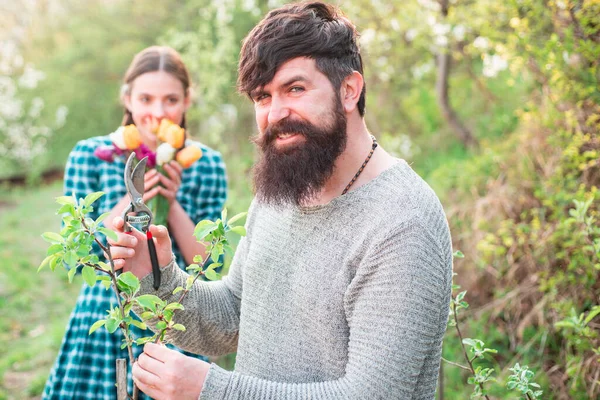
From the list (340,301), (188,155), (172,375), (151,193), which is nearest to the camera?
(172,375)

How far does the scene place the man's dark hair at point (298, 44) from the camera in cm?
164

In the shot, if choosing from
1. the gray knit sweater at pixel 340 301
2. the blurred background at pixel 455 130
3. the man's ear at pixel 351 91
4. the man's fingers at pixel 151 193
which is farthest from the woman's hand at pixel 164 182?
the blurred background at pixel 455 130

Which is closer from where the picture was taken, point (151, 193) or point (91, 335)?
point (151, 193)

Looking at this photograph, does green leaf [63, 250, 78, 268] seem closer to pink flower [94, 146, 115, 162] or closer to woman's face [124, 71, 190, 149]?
pink flower [94, 146, 115, 162]

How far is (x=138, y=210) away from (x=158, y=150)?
Result: 0.81 metres

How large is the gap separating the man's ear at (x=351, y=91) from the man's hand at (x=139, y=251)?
2.16 ft

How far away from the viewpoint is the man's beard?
1686mm

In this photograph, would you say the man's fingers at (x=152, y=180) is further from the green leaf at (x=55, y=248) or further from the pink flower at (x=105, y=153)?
→ the green leaf at (x=55, y=248)

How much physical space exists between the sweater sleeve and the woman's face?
5.23ft

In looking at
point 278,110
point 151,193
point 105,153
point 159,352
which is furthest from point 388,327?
point 105,153

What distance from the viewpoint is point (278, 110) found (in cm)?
168

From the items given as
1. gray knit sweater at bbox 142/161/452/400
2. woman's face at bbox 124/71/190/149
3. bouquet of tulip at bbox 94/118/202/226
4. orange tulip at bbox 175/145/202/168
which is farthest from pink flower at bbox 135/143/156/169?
gray knit sweater at bbox 142/161/452/400

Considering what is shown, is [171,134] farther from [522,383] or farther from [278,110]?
[522,383]

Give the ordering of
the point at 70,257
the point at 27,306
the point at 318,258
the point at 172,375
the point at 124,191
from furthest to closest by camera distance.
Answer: the point at 27,306 → the point at 124,191 → the point at 318,258 → the point at 172,375 → the point at 70,257
